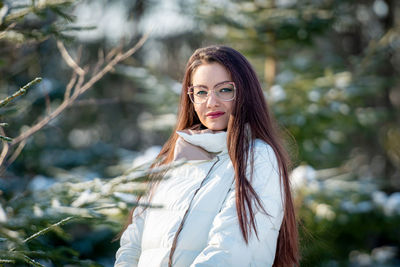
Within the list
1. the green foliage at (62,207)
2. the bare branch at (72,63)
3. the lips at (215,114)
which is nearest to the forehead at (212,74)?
the lips at (215,114)

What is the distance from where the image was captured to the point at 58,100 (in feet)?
17.6

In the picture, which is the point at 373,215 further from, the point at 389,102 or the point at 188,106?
the point at 389,102

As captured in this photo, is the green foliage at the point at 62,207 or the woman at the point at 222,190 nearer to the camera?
the green foliage at the point at 62,207

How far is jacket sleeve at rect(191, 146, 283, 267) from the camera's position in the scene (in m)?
1.36

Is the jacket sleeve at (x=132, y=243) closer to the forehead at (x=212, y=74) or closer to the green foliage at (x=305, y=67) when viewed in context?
the forehead at (x=212, y=74)

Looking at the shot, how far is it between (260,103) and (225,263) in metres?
0.66

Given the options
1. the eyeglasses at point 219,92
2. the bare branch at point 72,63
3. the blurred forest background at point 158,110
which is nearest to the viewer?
the blurred forest background at point 158,110

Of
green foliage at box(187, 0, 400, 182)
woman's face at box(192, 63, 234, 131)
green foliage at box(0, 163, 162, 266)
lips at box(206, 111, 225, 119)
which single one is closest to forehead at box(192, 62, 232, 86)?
woman's face at box(192, 63, 234, 131)

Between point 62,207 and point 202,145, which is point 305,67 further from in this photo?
point 62,207

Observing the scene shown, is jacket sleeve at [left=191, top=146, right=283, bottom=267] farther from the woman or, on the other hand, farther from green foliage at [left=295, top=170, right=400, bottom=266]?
green foliage at [left=295, top=170, right=400, bottom=266]

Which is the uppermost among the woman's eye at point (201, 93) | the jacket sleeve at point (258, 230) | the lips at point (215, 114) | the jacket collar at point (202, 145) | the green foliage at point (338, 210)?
the woman's eye at point (201, 93)

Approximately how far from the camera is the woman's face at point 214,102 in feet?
5.51

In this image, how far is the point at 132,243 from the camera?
5.62ft

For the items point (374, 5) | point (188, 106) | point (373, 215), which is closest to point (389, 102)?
point (374, 5)
